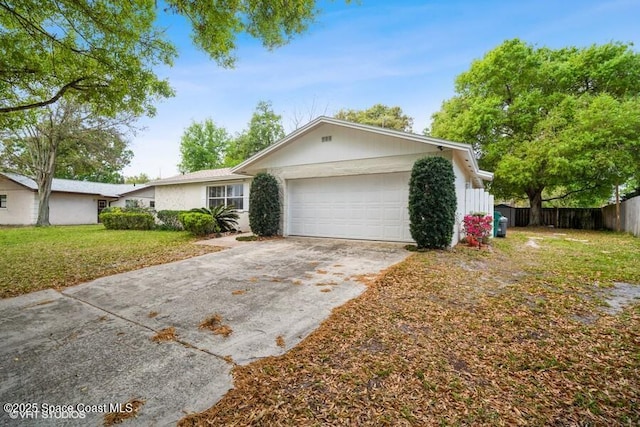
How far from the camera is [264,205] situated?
10094 millimetres

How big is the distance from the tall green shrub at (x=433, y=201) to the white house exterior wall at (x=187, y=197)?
7898 millimetres

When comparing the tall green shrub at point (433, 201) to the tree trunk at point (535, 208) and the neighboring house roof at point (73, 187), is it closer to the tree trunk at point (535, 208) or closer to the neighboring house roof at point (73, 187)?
the tree trunk at point (535, 208)

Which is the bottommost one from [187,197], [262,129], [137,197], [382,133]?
[187,197]

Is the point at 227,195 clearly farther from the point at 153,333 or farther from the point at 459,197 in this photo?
the point at 153,333

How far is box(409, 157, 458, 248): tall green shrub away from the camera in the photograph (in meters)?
7.26

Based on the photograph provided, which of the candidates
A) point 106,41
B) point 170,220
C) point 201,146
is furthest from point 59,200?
point 106,41

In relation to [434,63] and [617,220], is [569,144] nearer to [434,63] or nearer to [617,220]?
[617,220]

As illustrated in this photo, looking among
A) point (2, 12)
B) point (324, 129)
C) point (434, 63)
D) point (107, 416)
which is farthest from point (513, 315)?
point (434, 63)

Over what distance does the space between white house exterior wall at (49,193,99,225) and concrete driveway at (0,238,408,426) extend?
19.3m

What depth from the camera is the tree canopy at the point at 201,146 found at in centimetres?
3269

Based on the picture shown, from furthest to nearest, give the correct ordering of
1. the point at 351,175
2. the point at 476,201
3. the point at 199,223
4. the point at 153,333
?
1. the point at 476,201
2. the point at 199,223
3. the point at 351,175
4. the point at 153,333

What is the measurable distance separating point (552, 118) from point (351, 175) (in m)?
13.5

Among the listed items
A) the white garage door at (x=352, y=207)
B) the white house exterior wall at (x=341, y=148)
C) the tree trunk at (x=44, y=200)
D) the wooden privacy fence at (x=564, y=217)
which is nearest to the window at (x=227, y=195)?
the white house exterior wall at (x=341, y=148)

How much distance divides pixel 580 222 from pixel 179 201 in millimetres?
24040
